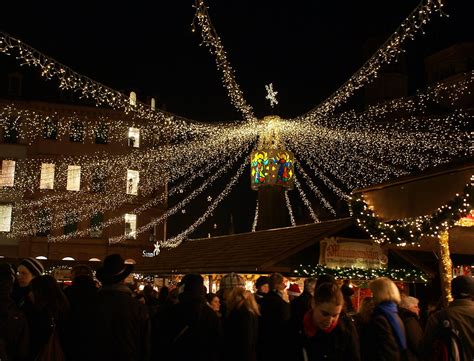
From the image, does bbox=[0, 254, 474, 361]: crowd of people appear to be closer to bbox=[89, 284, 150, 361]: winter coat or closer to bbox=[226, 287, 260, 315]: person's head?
bbox=[89, 284, 150, 361]: winter coat

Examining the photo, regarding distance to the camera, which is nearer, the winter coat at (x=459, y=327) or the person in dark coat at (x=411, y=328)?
the winter coat at (x=459, y=327)

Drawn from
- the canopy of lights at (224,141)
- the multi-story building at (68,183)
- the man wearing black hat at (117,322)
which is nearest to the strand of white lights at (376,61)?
the canopy of lights at (224,141)

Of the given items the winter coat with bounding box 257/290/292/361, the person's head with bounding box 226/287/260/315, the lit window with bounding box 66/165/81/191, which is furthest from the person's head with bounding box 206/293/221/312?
the lit window with bounding box 66/165/81/191

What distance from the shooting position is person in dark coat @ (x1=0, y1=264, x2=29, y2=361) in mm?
4516

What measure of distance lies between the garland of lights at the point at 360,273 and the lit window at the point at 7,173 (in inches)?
1065

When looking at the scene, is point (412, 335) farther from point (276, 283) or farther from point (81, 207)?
point (81, 207)

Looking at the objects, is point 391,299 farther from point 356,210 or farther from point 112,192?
point 112,192

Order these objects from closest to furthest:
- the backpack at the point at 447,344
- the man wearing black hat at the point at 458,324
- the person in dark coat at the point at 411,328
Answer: the backpack at the point at 447,344
the man wearing black hat at the point at 458,324
the person in dark coat at the point at 411,328

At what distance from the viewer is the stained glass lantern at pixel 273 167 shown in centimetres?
1866

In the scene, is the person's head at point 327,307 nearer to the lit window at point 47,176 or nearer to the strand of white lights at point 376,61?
the strand of white lights at point 376,61

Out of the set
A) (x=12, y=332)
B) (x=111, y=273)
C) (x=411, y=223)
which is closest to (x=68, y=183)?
(x=411, y=223)

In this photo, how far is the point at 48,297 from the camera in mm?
5078

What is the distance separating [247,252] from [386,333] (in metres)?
9.35

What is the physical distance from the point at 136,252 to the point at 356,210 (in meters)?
26.3
